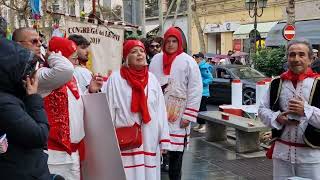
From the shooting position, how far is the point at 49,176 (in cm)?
311

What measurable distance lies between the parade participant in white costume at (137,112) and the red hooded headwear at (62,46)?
0.73 meters

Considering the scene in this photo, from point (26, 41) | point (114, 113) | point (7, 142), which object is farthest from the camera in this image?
point (114, 113)

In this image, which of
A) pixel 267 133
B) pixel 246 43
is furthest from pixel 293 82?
pixel 246 43

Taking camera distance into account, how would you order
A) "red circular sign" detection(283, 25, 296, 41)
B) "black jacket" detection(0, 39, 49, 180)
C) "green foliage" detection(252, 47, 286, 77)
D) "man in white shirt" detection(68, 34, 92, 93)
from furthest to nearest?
1. "green foliage" detection(252, 47, 286, 77)
2. "red circular sign" detection(283, 25, 296, 41)
3. "man in white shirt" detection(68, 34, 92, 93)
4. "black jacket" detection(0, 39, 49, 180)

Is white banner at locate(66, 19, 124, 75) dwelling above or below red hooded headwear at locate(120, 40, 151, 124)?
above

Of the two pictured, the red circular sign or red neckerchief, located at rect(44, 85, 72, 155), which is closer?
red neckerchief, located at rect(44, 85, 72, 155)

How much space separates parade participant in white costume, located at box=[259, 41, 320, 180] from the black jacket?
2.04 m

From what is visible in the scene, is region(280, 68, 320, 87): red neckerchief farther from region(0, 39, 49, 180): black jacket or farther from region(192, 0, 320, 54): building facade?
region(192, 0, 320, 54): building facade

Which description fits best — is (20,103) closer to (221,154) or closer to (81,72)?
(81,72)

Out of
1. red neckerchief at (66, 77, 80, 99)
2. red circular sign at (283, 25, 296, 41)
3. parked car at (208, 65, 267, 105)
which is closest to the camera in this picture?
red neckerchief at (66, 77, 80, 99)

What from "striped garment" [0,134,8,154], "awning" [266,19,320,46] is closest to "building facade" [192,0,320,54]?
"awning" [266,19,320,46]

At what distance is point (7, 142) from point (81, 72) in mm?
2418

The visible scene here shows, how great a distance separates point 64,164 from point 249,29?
34.8 metres

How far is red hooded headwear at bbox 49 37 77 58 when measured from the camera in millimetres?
4145
